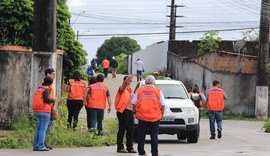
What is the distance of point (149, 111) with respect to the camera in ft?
44.0

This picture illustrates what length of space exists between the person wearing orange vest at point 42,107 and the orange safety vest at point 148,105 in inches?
79.4

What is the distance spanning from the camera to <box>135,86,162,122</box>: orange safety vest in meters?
13.4

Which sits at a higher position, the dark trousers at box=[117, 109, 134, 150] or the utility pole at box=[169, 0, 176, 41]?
the utility pole at box=[169, 0, 176, 41]

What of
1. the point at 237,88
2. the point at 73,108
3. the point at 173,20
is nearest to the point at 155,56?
the point at 173,20

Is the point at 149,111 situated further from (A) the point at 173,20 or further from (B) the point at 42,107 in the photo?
(A) the point at 173,20

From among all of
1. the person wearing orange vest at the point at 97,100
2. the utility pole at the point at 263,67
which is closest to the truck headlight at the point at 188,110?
the person wearing orange vest at the point at 97,100

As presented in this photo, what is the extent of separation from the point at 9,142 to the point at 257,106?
2310 cm

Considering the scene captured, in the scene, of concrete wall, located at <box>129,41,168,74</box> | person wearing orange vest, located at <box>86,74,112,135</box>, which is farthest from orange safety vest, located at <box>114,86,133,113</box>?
concrete wall, located at <box>129,41,168,74</box>

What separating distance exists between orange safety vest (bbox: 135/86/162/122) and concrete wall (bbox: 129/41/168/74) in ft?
122

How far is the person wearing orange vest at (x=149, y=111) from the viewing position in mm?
13398

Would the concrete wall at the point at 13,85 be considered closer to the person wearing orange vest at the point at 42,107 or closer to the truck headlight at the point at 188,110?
the person wearing orange vest at the point at 42,107

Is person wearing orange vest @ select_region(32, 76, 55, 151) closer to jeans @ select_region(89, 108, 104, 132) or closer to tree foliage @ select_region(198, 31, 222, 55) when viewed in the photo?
jeans @ select_region(89, 108, 104, 132)

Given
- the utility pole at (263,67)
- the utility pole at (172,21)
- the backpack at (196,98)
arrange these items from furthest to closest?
the utility pole at (172,21), the utility pole at (263,67), the backpack at (196,98)

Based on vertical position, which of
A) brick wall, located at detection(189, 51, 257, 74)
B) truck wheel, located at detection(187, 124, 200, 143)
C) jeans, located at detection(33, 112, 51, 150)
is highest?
brick wall, located at detection(189, 51, 257, 74)
